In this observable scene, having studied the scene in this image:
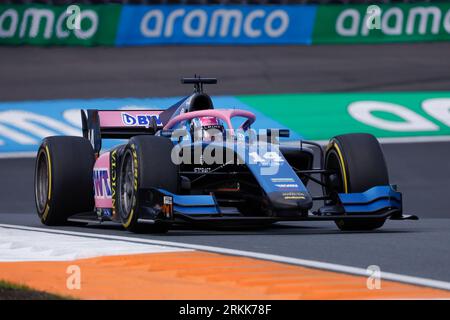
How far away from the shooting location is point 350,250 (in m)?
8.99

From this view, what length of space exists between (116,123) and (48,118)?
711 cm

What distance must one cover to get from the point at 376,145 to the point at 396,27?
1699 cm

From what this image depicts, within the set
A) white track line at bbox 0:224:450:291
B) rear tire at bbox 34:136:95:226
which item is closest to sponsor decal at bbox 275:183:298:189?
white track line at bbox 0:224:450:291

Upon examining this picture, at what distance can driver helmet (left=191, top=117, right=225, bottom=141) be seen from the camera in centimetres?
1180

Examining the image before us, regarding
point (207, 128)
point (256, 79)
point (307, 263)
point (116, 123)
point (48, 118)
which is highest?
point (256, 79)

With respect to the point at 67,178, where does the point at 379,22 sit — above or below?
above

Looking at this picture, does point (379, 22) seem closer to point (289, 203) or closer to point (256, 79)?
point (256, 79)

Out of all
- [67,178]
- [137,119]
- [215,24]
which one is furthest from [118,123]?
[215,24]

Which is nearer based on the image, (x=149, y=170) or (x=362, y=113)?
Result: (x=149, y=170)

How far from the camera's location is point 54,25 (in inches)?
Answer: 1066

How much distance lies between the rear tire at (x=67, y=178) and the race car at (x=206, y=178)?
1 cm

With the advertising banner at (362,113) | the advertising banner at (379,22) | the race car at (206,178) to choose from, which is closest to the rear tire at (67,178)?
the race car at (206,178)

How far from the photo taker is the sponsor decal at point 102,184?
466 inches

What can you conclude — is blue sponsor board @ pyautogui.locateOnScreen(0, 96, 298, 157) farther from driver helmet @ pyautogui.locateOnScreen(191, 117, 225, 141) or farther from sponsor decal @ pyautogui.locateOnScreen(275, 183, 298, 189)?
sponsor decal @ pyautogui.locateOnScreen(275, 183, 298, 189)
